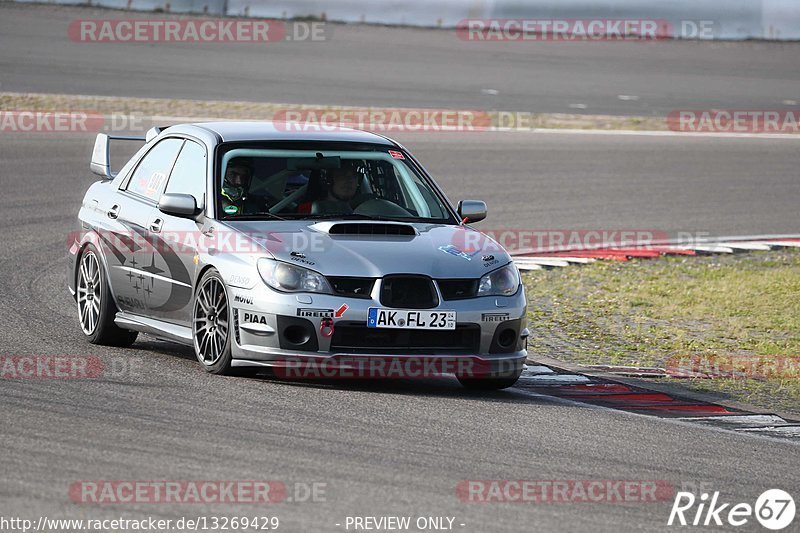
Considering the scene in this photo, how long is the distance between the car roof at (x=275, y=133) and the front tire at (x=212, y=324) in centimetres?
110

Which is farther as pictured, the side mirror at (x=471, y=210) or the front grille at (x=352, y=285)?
the side mirror at (x=471, y=210)

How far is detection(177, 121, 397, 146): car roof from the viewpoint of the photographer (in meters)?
8.67

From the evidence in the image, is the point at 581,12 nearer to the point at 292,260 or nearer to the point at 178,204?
the point at 178,204

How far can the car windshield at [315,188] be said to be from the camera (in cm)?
839

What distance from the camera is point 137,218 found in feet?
29.2

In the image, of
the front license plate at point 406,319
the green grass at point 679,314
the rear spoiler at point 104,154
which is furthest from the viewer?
the rear spoiler at point 104,154

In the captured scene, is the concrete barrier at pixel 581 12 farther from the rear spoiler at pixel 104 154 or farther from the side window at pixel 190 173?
the side window at pixel 190 173

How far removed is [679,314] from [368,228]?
4181 mm

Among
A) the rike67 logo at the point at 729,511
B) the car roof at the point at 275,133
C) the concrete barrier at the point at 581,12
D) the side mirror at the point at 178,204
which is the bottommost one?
the rike67 logo at the point at 729,511

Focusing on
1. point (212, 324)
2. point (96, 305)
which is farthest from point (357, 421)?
point (96, 305)

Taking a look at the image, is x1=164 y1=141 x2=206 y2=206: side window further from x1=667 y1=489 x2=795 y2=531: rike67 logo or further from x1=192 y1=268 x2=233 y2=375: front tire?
x1=667 y1=489 x2=795 y2=531: rike67 logo

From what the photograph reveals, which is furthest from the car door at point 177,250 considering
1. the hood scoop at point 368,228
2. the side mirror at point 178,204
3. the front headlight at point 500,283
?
the front headlight at point 500,283

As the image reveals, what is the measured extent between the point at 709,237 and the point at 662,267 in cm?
246

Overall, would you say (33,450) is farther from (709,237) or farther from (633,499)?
(709,237)
